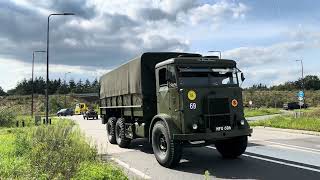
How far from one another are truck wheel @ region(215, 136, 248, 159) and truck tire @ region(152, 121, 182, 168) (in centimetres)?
176

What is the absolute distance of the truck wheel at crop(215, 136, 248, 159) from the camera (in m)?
14.2

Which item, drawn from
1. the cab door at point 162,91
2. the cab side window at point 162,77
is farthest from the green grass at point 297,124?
the cab side window at point 162,77

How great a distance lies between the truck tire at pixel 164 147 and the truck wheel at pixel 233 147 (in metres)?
1.76

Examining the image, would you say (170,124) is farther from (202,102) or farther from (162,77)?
(162,77)

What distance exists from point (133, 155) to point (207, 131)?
4142mm

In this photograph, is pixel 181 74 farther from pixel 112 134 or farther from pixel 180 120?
pixel 112 134

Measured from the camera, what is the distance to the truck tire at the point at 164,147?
13.0 m

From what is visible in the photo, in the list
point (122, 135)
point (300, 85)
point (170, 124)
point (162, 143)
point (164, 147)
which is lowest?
point (164, 147)

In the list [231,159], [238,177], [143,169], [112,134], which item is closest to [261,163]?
[231,159]

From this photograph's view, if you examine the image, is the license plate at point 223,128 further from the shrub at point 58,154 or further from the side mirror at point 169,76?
the shrub at point 58,154

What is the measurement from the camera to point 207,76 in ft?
44.9

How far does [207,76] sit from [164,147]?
90.9 inches

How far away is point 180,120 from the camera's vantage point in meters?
13.1

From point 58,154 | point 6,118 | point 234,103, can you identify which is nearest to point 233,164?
point 234,103
